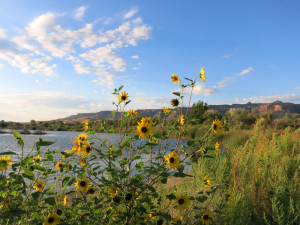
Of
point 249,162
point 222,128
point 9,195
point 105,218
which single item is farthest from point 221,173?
point 9,195

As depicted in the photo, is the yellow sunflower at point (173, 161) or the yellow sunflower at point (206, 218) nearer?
the yellow sunflower at point (173, 161)

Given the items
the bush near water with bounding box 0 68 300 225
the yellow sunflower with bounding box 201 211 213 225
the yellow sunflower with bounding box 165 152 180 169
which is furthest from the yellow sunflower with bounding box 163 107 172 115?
the yellow sunflower with bounding box 201 211 213 225

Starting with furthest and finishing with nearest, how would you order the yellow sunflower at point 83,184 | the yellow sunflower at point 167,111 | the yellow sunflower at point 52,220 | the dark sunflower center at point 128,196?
the yellow sunflower at point 167,111 → the yellow sunflower at point 83,184 → the dark sunflower center at point 128,196 → the yellow sunflower at point 52,220

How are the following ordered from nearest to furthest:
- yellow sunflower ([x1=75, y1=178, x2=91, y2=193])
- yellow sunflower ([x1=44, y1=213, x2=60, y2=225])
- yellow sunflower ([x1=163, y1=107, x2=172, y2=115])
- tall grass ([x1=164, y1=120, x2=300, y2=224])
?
yellow sunflower ([x1=44, y1=213, x2=60, y2=225]) < yellow sunflower ([x1=75, y1=178, x2=91, y2=193]) < yellow sunflower ([x1=163, y1=107, x2=172, y2=115]) < tall grass ([x1=164, y1=120, x2=300, y2=224])

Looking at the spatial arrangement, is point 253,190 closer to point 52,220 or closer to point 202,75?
point 202,75

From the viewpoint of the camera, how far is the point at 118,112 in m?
1.92

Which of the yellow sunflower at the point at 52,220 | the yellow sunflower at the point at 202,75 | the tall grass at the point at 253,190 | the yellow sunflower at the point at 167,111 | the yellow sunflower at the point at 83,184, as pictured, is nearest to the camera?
the yellow sunflower at the point at 52,220

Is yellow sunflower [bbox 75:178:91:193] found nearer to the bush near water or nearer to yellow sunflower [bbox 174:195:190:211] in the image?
the bush near water

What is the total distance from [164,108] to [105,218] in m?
1.05

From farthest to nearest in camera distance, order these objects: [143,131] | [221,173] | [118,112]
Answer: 1. [221,173]
2. [118,112]
3. [143,131]

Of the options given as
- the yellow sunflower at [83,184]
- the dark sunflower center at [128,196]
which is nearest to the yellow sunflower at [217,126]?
the dark sunflower center at [128,196]

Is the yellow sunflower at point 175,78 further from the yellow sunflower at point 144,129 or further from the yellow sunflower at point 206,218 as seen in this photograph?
the yellow sunflower at point 206,218

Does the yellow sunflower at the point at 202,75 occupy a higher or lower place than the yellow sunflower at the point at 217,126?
higher

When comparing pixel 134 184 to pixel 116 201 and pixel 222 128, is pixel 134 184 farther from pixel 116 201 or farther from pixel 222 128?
pixel 222 128
